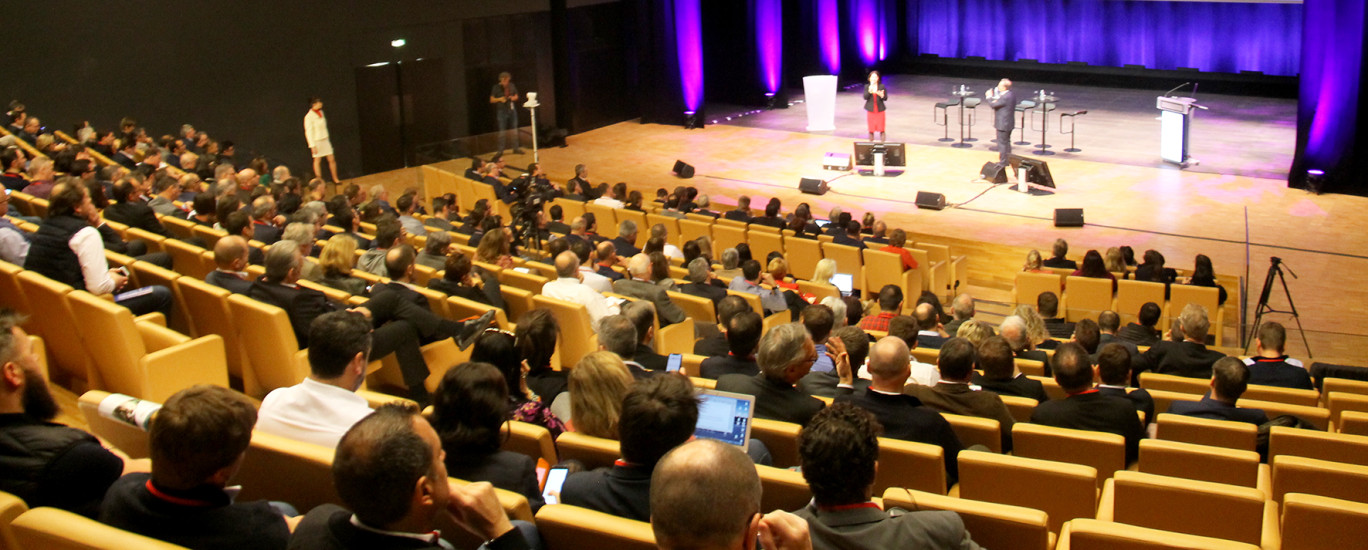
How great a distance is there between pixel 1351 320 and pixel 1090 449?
6195mm

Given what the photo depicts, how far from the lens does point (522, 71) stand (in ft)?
53.7

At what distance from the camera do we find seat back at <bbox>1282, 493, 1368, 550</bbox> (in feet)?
9.90

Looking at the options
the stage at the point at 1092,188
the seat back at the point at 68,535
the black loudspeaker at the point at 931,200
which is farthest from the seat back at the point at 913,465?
the black loudspeaker at the point at 931,200

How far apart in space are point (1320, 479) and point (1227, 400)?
112 cm

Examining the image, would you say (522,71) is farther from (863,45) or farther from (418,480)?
(418,480)

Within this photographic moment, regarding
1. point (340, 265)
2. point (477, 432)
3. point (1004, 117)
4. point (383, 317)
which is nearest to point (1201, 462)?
point (477, 432)

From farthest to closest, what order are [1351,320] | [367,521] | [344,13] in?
[344,13] → [1351,320] → [367,521]

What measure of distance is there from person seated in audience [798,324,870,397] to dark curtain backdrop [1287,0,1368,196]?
31.6ft

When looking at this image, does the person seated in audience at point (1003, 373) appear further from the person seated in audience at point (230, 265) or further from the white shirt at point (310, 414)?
the person seated in audience at point (230, 265)

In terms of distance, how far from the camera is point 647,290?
663 centimetres

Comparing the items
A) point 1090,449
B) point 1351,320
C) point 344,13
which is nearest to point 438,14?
point 344,13

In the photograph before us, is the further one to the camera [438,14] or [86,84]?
[438,14]

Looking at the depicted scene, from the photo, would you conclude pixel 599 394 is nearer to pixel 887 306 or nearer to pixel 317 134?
pixel 887 306

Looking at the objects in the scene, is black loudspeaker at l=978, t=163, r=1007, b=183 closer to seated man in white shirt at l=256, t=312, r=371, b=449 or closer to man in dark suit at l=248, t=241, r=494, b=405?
man in dark suit at l=248, t=241, r=494, b=405
